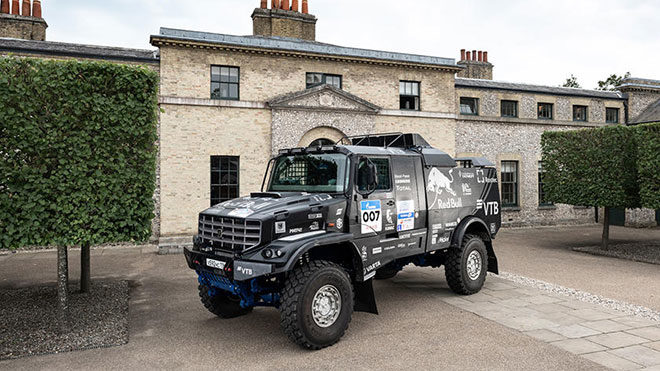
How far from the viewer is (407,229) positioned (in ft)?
25.2

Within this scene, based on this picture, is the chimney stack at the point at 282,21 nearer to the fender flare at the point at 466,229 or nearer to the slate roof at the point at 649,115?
the fender flare at the point at 466,229

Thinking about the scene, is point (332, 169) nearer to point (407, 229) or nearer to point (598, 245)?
point (407, 229)

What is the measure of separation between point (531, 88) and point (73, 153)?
20363 millimetres

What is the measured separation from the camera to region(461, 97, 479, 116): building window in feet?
65.0

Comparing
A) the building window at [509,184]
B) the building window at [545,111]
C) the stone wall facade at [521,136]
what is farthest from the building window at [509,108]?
the building window at [509,184]

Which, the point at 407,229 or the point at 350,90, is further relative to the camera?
the point at 350,90

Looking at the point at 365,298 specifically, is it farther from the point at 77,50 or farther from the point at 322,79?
the point at 77,50

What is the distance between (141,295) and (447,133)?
14072 mm

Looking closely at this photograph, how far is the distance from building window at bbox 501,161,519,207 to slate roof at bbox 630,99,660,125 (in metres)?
7.43

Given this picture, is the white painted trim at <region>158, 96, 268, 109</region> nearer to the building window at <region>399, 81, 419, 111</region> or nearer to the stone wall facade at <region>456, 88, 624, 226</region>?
the building window at <region>399, 81, 419, 111</region>

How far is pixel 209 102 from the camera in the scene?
49.5 feet

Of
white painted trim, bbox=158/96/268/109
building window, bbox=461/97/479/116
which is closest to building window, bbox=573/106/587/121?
building window, bbox=461/97/479/116

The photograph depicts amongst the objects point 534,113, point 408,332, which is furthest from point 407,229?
point 534,113

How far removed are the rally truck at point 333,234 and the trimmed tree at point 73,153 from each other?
1388 mm
